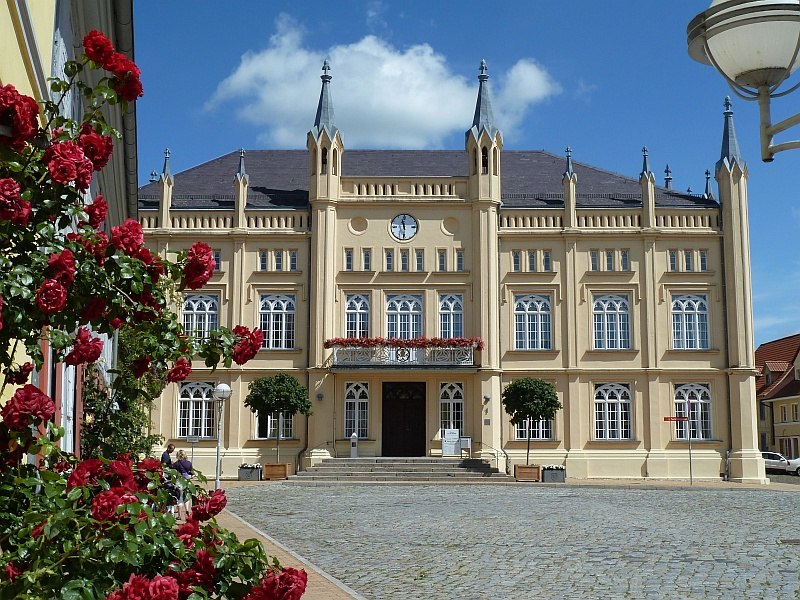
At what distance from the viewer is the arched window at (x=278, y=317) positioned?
41.5 meters

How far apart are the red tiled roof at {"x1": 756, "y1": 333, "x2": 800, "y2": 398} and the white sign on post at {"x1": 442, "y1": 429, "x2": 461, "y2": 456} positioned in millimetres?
32494

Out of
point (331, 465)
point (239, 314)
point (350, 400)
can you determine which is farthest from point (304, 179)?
point (331, 465)

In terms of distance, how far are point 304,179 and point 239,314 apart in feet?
25.1

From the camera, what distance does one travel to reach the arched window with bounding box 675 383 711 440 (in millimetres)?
41094

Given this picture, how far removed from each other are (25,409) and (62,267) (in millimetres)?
674

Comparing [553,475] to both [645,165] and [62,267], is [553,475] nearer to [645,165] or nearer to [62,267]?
[645,165]

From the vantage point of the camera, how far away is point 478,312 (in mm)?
41062

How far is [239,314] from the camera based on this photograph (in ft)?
136

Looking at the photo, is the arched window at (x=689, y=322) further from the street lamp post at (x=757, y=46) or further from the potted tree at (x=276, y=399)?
the street lamp post at (x=757, y=46)

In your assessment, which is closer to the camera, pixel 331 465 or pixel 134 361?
pixel 134 361

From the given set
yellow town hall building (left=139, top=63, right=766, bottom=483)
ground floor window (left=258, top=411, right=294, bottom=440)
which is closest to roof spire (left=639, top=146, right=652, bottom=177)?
yellow town hall building (left=139, top=63, right=766, bottom=483)

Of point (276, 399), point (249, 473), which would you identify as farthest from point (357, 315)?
point (249, 473)

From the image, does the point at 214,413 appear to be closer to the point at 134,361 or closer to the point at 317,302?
the point at 317,302

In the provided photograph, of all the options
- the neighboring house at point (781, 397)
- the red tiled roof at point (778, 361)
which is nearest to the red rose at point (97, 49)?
the neighboring house at point (781, 397)
